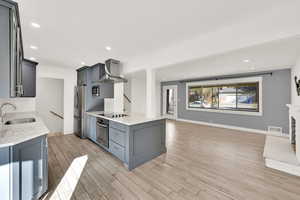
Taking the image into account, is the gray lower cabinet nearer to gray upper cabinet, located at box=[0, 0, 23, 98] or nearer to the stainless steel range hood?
the stainless steel range hood

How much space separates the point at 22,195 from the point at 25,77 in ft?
9.08

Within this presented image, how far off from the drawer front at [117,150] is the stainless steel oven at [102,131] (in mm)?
193

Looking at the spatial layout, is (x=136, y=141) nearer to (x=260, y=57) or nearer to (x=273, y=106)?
(x=260, y=57)

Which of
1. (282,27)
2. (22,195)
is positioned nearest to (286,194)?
(282,27)

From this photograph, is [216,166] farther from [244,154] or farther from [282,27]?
[282,27]

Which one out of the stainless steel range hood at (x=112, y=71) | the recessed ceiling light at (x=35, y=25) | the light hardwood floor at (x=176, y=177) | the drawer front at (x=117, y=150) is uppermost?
the recessed ceiling light at (x=35, y=25)

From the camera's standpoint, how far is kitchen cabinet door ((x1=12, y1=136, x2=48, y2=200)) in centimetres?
128

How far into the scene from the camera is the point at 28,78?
120 inches

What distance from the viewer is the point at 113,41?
8.57 feet

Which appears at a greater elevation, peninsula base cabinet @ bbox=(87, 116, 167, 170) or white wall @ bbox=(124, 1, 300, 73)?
white wall @ bbox=(124, 1, 300, 73)

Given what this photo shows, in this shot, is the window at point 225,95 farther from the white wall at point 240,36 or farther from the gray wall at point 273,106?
the white wall at point 240,36

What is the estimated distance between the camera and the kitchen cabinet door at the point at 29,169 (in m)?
1.28

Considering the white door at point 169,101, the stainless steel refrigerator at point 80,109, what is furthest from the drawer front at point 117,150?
the white door at point 169,101

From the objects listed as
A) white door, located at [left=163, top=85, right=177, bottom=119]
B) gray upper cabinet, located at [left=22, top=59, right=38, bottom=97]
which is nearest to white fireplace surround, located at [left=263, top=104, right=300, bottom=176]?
white door, located at [left=163, top=85, right=177, bottom=119]
